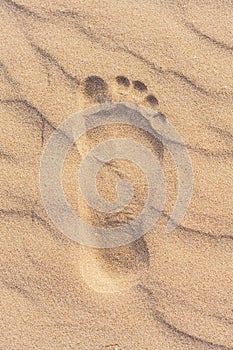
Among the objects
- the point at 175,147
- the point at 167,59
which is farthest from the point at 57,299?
the point at 167,59

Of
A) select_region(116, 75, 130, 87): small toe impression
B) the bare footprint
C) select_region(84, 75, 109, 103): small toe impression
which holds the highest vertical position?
select_region(116, 75, 130, 87): small toe impression

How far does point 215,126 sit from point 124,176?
427 millimetres

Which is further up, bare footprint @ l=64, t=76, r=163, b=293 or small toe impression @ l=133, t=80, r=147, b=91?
small toe impression @ l=133, t=80, r=147, b=91

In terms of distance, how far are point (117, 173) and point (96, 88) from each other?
0.35 metres

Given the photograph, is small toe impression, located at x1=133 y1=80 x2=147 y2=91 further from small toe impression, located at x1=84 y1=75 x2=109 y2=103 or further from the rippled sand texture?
small toe impression, located at x1=84 y1=75 x2=109 y2=103

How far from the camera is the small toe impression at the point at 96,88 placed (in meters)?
1.59

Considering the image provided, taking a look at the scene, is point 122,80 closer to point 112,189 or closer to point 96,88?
point 96,88

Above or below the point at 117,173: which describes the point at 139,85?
above

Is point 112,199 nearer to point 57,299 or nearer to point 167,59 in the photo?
point 57,299

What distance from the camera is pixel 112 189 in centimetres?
160

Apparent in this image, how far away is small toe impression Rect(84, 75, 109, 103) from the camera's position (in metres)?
1.59

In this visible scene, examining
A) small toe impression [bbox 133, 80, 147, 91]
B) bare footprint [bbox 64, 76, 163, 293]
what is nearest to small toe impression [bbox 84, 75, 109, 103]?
bare footprint [bbox 64, 76, 163, 293]

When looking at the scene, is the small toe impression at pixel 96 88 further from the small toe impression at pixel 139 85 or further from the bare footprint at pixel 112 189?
the small toe impression at pixel 139 85

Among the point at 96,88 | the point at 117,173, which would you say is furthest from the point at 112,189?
the point at 96,88
